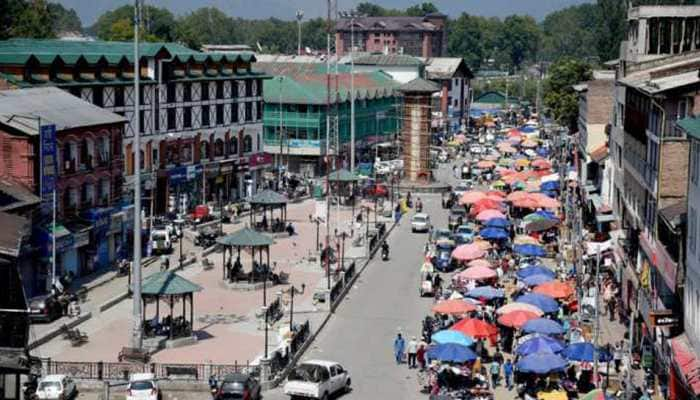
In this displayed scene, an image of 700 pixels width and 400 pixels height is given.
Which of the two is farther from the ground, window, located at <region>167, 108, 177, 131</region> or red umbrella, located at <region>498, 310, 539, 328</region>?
window, located at <region>167, 108, 177, 131</region>

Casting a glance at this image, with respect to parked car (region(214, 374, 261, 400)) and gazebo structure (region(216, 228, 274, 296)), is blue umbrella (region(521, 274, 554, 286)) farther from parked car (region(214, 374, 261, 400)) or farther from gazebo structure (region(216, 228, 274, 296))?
parked car (region(214, 374, 261, 400))

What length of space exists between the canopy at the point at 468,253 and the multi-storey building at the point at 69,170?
17467mm

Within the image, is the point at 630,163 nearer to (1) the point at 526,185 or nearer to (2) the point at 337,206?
(2) the point at 337,206

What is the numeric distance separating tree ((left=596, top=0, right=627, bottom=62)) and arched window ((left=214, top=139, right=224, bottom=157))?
61.6 meters

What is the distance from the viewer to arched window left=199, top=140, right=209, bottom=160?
3501 inches

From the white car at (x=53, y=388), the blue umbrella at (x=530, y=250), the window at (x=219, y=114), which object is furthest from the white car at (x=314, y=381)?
the window at (x=219, y=114)

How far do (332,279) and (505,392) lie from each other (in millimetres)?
19794

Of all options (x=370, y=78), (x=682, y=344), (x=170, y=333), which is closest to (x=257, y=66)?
(x=370, y=78)

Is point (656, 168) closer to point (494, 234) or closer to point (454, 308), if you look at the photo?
point (454, 308)

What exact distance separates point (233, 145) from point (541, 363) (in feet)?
183

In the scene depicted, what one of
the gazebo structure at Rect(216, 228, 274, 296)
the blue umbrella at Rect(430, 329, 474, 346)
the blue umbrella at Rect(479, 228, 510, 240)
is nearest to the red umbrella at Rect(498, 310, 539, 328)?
the blue umbrella at Rect(430, 329, 474, 346)

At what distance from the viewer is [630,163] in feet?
184

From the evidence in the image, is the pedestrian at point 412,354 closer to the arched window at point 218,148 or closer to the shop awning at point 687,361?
the shop awning at point 687,361

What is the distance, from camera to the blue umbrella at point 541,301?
49531 mm
